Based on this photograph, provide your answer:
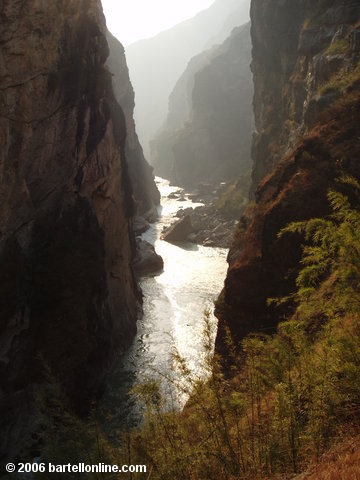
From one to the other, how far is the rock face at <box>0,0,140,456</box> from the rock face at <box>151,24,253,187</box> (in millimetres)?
87525

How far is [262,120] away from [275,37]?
30.1 feet

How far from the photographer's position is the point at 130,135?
288ft

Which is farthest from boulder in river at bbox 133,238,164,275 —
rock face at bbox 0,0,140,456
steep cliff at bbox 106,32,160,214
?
steep cliff at bbox 106,32,160,214

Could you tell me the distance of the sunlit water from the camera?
22.7 m

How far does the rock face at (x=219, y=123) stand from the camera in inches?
4606

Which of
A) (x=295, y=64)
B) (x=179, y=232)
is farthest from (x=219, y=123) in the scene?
(x=295, y=64)

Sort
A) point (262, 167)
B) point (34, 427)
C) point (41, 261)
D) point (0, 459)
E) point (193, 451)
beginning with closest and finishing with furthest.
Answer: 1. point (193, 451)
2. point (0, 459)
3. point (34, 427)
4. point (41, 261)
5. point (262, 167)

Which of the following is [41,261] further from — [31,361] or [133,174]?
[133,174]

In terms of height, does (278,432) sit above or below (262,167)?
above

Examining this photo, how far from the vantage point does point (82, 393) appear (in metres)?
21.0

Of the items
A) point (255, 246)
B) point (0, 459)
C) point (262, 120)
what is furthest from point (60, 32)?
point (262, 120)

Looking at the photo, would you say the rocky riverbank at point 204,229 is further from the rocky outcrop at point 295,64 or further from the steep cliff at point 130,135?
the steep cliff at point 130,135

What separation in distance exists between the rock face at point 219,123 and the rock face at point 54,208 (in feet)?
287

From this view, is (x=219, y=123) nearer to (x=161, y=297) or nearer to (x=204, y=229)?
(x=204, y=229)
